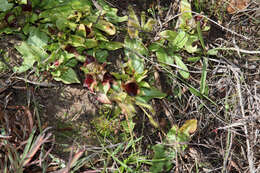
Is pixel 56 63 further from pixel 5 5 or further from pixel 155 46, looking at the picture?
pixel 155 46

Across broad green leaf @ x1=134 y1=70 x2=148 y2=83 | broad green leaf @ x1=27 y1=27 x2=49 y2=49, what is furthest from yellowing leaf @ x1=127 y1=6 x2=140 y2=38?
broad green leaf @ x1=27 y1=27 x2=49 y2=49

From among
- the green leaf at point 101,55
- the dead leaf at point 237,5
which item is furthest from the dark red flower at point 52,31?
the dead leaf at point 237,5

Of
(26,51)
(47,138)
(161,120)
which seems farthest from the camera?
(161,120)

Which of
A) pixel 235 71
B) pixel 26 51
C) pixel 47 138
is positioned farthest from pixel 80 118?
pixel 235 71

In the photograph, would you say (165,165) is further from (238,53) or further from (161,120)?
(238,53)

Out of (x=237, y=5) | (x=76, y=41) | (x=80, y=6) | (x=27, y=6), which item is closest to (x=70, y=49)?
(x=76, y=41)
